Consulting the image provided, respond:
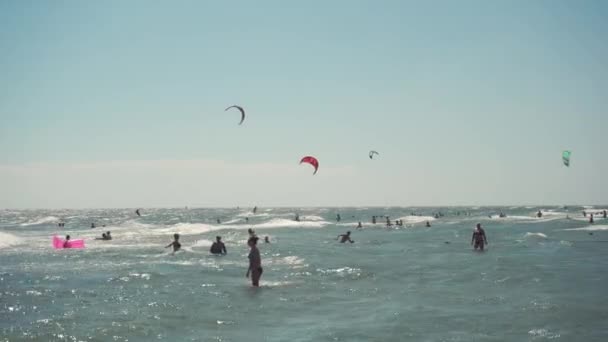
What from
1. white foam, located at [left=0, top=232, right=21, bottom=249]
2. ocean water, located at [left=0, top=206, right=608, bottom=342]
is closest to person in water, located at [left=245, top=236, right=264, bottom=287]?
ocean water, located at [left=0, top=206, right=608, bottom=342]

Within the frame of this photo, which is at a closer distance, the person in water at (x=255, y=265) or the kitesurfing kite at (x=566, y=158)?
the person in water at (x=255, y=265)

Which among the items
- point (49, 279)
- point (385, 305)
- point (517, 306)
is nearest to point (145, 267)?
point (49, 279)

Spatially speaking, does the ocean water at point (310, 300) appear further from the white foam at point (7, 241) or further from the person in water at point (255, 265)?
the white foam at point (7, 241)

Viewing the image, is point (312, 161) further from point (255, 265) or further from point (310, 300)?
point (310, 300)

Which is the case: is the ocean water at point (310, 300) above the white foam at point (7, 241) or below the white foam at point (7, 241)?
above

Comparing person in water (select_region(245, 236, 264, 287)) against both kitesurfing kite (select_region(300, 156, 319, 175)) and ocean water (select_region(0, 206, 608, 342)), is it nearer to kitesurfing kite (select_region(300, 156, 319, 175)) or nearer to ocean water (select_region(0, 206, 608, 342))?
ocean water (select_region(0, 206, 608, 342))

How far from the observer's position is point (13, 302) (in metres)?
13.6

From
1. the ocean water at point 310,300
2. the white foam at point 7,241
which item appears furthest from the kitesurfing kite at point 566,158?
the white foam at point 7,241

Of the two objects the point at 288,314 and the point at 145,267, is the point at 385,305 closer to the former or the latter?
the point at 288,314

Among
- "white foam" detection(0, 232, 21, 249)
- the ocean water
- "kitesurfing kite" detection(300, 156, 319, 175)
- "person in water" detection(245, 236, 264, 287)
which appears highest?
"kitesurfing kite" detection(300, 156, 319, 175)

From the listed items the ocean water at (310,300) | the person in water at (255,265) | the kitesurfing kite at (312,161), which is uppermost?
the kitesurfing kite at (312,161)

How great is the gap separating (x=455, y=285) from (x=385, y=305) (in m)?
4.01

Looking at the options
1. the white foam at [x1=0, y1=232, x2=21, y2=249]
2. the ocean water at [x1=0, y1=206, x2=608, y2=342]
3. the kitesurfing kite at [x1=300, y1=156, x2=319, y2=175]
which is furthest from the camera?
the white foam at [x1=0, y1=232, x2=21, y2=249]

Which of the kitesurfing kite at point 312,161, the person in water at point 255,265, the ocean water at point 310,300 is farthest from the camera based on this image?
the kitesurfing kite at point 312,161
